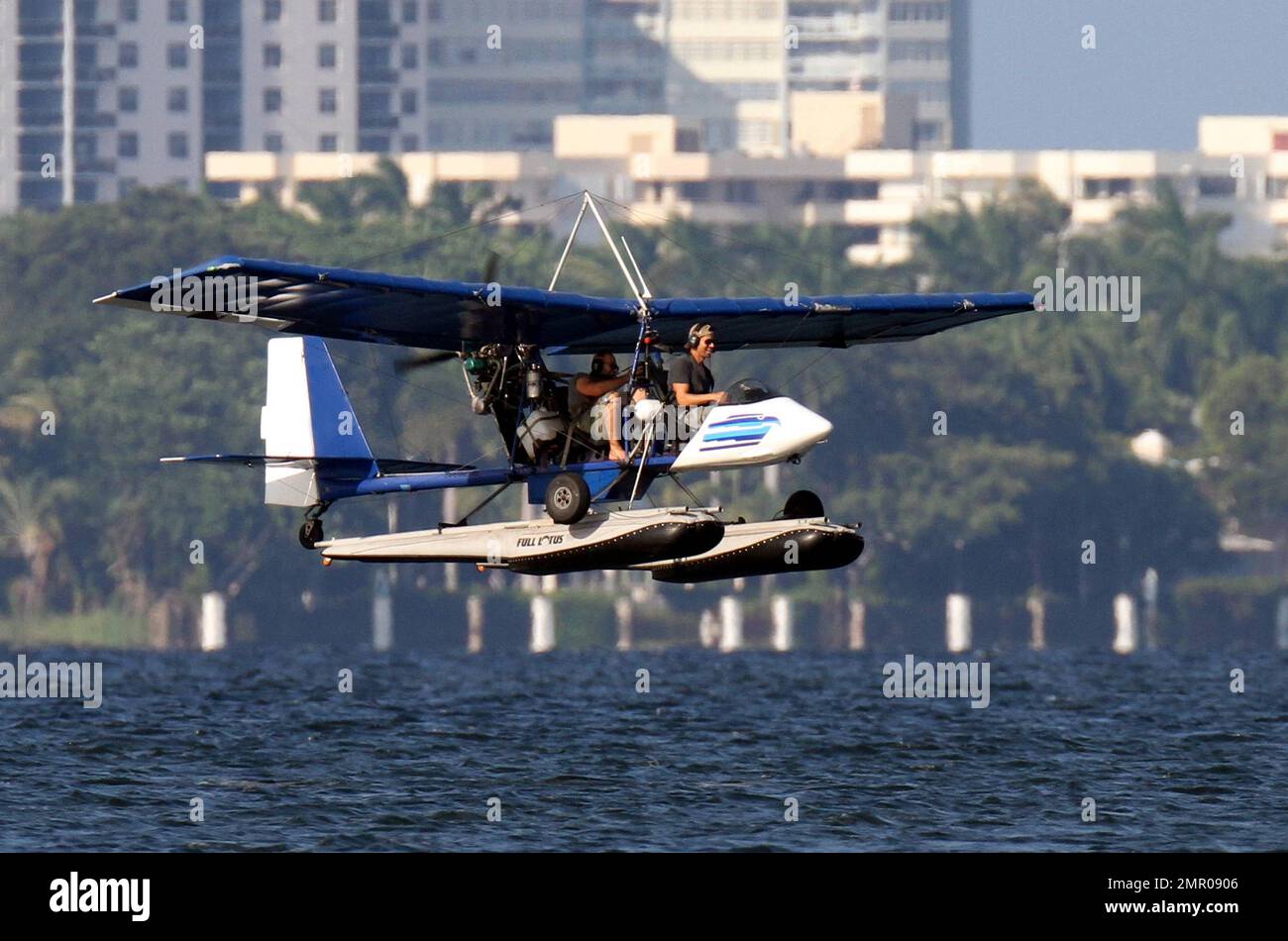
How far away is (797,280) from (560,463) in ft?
303

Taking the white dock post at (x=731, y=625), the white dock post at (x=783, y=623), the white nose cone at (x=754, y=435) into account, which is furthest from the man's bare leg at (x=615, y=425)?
the white dock post at (x=783, y=623)

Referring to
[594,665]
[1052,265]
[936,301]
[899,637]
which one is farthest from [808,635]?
[936,301]

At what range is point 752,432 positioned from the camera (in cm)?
2862

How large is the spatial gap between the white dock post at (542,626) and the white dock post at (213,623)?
1267 cm

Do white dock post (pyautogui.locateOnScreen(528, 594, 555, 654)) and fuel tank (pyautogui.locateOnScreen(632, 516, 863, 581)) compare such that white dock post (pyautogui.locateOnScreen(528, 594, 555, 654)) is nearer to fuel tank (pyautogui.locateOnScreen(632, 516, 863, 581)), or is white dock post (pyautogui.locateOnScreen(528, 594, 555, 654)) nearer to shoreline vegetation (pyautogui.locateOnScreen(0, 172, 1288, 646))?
shoreline vegetation (pyautogui.locateOnScreen(0, 172, 1288, 646))

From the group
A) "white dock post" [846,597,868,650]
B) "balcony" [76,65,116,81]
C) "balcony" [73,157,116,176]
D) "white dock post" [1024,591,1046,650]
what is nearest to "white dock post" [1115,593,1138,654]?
"white dock post" [1024,591,1046,650]

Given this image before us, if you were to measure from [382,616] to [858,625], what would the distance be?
65.3ft

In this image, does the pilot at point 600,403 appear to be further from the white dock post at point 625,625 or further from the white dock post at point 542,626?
the white dock post at point 625,625

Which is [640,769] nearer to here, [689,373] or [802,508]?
[802,508]

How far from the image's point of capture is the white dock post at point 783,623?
108 meters

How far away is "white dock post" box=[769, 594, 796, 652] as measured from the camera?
108 m

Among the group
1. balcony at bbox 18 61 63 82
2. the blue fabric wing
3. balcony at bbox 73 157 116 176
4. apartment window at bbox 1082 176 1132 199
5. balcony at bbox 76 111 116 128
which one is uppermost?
balcony at bbox 18 61 63 82

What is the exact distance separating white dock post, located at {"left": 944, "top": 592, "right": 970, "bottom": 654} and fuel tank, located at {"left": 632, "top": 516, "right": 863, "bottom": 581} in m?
77.4

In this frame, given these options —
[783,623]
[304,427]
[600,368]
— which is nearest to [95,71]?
[783,623]
